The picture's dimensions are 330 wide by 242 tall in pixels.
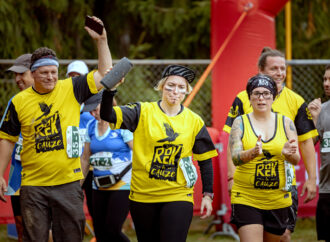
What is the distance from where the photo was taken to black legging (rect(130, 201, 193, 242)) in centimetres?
523

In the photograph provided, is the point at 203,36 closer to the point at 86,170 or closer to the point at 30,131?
the point at 86,170

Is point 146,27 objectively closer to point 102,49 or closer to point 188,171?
point 102,49

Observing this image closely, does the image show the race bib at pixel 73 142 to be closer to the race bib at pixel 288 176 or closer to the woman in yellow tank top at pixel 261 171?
the woman in yellow tank top at pixel 261 171

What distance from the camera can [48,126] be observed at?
219 inches

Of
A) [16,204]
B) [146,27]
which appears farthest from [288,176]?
[146,27]

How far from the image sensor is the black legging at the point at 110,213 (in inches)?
266

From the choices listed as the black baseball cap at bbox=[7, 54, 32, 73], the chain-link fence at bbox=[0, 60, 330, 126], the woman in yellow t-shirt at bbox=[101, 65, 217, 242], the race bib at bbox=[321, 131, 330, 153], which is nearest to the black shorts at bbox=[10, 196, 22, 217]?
the black baseball cap at bbox=[7, 54, 32, 73]

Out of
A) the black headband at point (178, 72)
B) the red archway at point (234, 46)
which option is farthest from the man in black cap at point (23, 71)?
the red archway at point (234, 46)

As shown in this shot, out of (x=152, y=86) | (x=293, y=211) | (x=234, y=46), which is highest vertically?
(x=234, y=46)

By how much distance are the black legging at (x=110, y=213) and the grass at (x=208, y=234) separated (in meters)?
2.00

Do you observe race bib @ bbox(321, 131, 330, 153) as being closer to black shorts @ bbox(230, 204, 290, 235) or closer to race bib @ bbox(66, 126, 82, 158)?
black shorts @ bbox(230, 204, 290, 235)

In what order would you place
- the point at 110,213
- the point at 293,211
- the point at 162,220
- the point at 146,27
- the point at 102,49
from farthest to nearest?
the point at 146,27
the point at 110,213
the point at 293,211
the point at 102,49
the point at 162,220

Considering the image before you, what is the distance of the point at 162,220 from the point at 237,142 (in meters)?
0.96

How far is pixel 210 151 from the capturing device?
566 centimetres
